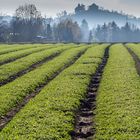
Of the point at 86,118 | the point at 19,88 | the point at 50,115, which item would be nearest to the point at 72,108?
the point at 86,118

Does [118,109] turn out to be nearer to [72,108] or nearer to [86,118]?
[86,118]

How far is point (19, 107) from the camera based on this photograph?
25359 mm

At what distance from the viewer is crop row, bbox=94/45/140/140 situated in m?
18.8

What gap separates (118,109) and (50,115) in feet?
14.2

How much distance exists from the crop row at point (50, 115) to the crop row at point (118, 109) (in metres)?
1.55

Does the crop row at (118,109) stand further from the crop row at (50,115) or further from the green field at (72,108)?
the crop row at (50,115)

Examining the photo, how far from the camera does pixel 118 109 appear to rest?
23.4m

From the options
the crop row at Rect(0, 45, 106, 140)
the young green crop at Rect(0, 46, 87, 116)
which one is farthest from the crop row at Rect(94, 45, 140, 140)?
the young green crop at Rect(0, 46, 87, 116)

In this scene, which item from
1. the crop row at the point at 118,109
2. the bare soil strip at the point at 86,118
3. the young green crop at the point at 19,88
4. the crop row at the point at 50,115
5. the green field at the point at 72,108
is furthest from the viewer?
the young green crop at the point at 19,88

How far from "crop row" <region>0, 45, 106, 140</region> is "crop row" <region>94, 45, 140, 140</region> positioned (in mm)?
1551

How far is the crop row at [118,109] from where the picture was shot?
18812 millimetres

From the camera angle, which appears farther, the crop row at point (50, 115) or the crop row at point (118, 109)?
the crop row at point (118, 109)

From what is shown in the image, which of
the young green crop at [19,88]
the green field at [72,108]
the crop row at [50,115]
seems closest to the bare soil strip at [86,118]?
the green field at [72,108]

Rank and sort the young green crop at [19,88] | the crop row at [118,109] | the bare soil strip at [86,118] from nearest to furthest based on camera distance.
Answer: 1. the crop row at [118,109]
2. the bare soil strip at [86,118]
3. the young green crop at [19,88]
